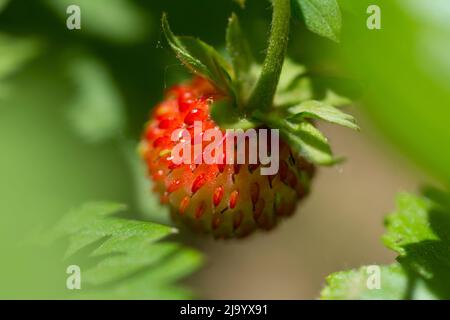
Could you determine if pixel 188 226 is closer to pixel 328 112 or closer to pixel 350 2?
pixel 328 112

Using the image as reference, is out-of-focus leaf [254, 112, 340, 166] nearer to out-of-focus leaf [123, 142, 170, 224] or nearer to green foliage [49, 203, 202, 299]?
green foliage [49, 203, 202, 299]

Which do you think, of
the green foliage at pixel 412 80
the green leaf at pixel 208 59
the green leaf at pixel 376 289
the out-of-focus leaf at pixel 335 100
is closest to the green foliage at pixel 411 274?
the green leaf at pixel 376 289

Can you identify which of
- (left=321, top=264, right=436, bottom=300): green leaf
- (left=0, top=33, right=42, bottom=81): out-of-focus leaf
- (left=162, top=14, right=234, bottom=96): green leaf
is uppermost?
(left=0, top=33, right=42, bottom=81): out-of-focus leaf

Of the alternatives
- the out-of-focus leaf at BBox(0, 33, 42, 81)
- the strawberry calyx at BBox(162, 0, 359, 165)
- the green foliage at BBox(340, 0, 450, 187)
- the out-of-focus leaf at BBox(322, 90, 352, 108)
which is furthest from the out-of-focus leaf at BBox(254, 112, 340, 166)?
the out-of-focus leaf at BBox(0, 33, 42, 81)

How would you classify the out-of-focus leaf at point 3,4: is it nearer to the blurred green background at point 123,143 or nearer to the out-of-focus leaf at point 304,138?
the blurred green background at point 123,143

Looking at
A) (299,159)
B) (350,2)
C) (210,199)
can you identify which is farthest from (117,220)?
(350,2)

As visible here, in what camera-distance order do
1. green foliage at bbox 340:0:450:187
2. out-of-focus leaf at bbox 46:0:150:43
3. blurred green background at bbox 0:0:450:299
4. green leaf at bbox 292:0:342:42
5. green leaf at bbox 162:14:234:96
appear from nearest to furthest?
green foliage at bbox 340:0:450:187, green leaf at bbox 292:0:342:42, green leaf at bbox 162:14:234:96, blurred green background at bbox 0:0:450:299, out-of-focus leaf at bbox 46:0:150:43
